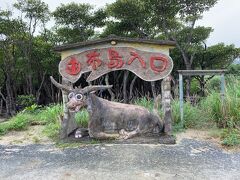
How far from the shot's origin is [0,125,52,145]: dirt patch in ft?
19.7

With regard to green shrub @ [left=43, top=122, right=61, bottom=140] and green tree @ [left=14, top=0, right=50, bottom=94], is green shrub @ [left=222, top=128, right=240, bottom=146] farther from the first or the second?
green tree @ [left=14, top=0, right=50, bottom=94]

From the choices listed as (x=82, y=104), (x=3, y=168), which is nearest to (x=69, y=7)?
(x=82, y=104)

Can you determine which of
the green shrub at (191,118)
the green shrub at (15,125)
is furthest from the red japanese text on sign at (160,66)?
the green shrub at (15,125)

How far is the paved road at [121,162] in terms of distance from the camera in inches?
159

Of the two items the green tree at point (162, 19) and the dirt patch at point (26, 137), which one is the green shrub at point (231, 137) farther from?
the green tree at point (162, 19)

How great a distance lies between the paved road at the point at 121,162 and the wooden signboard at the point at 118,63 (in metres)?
1.39

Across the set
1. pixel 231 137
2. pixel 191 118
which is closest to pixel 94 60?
pixel 191 118

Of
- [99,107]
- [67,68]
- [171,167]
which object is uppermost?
[67,68]

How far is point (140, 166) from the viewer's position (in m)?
4.33

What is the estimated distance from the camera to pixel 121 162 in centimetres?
453

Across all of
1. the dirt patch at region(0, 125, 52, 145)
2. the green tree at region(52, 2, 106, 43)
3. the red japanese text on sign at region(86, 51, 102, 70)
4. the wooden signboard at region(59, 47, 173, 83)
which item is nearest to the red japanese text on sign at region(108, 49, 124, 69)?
the wooden signboard at region(59, 47, 173, 83)

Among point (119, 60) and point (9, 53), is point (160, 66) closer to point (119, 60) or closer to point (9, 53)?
point (119, 60)

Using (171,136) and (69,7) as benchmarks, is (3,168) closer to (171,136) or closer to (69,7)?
(171,136)

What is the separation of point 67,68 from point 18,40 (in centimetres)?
709
